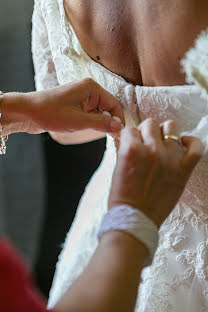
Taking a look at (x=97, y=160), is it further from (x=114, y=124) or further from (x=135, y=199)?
(x=135, y=199)

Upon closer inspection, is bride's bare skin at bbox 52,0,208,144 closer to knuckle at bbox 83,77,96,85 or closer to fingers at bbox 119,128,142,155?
knuckle at bbox 83,77,96,85

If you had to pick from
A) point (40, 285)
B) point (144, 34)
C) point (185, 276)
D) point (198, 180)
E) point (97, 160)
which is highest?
point (144, 34)

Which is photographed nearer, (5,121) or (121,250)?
(121,250)

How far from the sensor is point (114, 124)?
857 mm

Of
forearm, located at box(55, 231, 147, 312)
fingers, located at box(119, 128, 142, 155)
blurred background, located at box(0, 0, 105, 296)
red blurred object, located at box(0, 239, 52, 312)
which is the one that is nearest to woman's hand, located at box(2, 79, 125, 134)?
fingers, located at box(119, 128, 142, 155)

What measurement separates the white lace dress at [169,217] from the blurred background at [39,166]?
1.09 m

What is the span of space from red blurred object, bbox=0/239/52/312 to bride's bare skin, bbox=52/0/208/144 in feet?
1.42

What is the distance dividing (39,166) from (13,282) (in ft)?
5.75

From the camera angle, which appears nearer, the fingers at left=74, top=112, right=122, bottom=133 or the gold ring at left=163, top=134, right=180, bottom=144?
the gold ring at left=163, top=134, right=180, bottom=144

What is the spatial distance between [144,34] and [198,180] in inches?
10.4

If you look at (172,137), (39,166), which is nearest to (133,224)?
(172,137)

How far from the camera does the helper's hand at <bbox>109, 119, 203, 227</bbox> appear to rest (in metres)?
0.63

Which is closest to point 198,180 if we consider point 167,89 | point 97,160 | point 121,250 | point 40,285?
point 167,89

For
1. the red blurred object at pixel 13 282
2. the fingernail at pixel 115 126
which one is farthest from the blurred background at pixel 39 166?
the red blurred object at pixel 13 282
